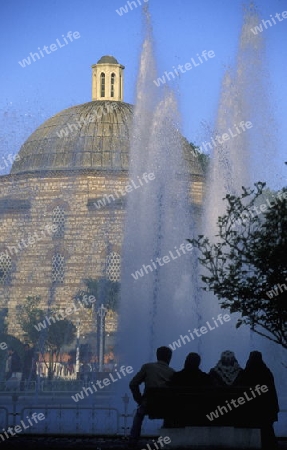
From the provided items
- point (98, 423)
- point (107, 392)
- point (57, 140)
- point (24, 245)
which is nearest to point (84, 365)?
point (24, 245)

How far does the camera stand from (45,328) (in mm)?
58781

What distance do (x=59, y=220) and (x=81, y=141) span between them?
11694mm

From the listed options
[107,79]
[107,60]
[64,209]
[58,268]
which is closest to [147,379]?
[64,209]

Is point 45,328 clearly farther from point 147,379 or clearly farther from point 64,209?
point 147,379

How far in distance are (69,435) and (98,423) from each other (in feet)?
9.77

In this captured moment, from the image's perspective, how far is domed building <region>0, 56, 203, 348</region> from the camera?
225 feet

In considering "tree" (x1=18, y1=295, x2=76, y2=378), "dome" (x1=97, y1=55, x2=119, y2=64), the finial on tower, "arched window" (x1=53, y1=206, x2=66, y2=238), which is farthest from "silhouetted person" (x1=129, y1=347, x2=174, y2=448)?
"dome" (x1=97, y1=55, x2=119, y2=64)

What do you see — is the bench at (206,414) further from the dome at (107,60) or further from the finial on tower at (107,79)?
the dome at (107,60)

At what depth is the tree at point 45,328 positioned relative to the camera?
60531 mm

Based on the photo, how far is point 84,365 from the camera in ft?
198

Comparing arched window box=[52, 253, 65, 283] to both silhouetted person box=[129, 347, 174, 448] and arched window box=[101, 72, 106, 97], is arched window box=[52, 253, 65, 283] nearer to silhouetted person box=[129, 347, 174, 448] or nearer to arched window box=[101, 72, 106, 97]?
arched window box=[101, 72, 106, 97]

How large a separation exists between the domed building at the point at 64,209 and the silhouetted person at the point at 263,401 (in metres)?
47.2

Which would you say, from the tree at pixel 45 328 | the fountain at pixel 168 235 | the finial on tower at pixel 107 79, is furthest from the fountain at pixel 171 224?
the finial on tower at pixel 107 79

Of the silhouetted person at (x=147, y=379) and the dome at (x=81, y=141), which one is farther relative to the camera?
the dome at (x=81, y=141)
